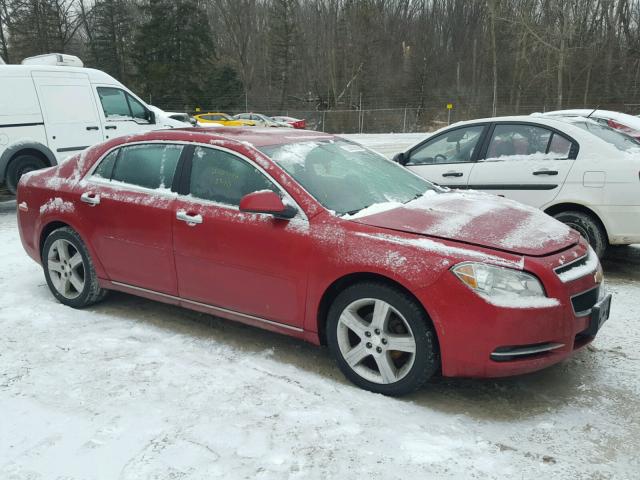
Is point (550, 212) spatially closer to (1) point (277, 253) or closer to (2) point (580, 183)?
(2) point (580, 183)

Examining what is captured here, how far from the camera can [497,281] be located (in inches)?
118

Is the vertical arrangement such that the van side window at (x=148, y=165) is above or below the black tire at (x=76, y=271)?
above

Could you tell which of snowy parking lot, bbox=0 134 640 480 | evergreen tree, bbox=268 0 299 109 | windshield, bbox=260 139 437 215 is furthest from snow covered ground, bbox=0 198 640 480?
evergreen tree, bbox=268 0 299 109

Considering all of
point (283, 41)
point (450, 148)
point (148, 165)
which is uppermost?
point (283, 41)

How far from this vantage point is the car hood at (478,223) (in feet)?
10.6

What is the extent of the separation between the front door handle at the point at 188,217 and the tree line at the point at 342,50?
38615mm

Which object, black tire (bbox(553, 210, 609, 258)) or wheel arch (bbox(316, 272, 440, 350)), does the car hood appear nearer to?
wheel arch (bbox(316, 272, 440, 350))

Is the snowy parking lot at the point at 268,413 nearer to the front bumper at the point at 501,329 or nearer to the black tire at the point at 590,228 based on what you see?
the front bumper at the point at 501,329

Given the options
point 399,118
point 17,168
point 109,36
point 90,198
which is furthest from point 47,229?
point 109,36

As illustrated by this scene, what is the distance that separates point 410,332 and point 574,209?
11.3 feet

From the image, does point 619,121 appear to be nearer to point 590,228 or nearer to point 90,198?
point 590,228

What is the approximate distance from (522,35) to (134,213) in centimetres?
3849

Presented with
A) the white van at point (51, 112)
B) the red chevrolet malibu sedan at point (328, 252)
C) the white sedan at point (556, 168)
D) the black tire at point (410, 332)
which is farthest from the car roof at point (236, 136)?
the white van at point (51, 112)

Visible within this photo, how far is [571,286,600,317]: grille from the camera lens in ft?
10.3
